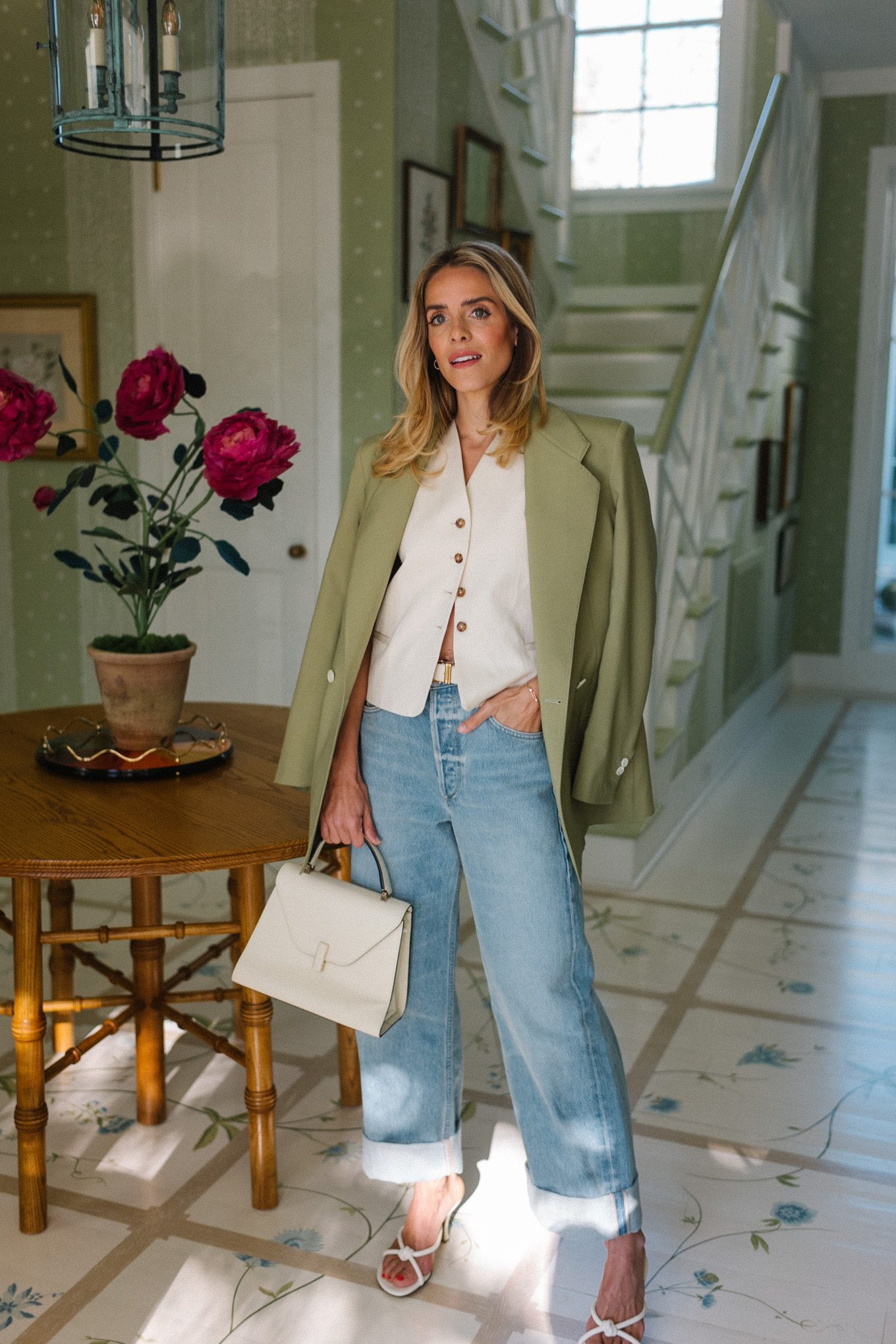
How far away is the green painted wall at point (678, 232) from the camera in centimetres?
645

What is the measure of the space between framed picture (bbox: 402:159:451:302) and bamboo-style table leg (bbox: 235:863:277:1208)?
2.27 meters

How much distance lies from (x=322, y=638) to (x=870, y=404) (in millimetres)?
5701

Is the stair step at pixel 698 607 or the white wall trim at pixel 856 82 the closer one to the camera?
the stair step at pixel 698 607

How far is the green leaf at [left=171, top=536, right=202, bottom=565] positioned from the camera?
7.44 ft

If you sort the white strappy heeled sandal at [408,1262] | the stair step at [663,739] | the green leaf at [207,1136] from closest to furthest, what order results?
the white strappy heeled sandal at [408,1262] < the green leaf at [207,1136] < the stair step at [663,739]

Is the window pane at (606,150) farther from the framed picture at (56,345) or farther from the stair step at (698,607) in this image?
the framed picture at (56,345)

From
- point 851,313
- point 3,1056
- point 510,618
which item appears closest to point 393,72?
point 510,618

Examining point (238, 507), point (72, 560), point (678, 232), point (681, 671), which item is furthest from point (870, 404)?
point (72, 560)

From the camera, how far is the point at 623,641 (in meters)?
1.90

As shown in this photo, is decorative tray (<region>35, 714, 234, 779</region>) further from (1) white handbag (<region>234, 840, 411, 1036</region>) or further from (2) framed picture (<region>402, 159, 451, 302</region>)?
(2) framed picture (<region>402, 159, 451, 302</region>)

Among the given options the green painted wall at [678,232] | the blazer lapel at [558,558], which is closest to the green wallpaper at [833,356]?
the green painted wall at [678,232]

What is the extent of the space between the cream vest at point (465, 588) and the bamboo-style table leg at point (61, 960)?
1112mm

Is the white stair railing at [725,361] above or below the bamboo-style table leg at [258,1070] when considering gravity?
above

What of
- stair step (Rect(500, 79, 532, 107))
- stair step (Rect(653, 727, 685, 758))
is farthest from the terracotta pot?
stair step (Rect(500, 79, 532, 107))
